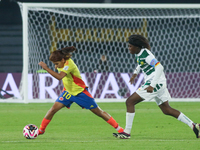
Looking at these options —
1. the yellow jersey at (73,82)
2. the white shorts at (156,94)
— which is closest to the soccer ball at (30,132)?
the yellow jersey at (73,82)

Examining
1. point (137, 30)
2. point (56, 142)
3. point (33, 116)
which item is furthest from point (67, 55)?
point (137, 30)

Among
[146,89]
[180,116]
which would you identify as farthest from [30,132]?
[180,116]

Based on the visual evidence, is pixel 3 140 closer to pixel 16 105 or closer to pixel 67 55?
pixel 67 55

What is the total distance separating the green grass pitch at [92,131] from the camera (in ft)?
20.5

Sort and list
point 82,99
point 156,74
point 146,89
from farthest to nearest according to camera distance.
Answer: point 82,99, point 146,89, point 156,74

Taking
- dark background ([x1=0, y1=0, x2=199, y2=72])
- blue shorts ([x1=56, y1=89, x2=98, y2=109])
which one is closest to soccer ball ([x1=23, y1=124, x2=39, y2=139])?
blue shorts ([x1=56, y1=89, x2=98, y2=109])

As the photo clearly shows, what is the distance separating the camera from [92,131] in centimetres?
788

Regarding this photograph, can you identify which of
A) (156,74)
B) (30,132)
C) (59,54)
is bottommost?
(30,132)

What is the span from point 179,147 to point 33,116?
16.4 ft

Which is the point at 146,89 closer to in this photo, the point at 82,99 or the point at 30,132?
the point at 82,99

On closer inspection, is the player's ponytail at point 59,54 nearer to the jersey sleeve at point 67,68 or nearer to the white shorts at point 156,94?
the jersey sleeve at point 67,68

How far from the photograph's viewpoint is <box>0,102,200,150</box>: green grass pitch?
6.24m

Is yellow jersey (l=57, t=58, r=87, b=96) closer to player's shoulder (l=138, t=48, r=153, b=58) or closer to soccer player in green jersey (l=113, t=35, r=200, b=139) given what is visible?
soccer player in green jersey (l=113, t=35, r=200, b=139)

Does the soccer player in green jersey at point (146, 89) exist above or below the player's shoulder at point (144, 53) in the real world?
below
